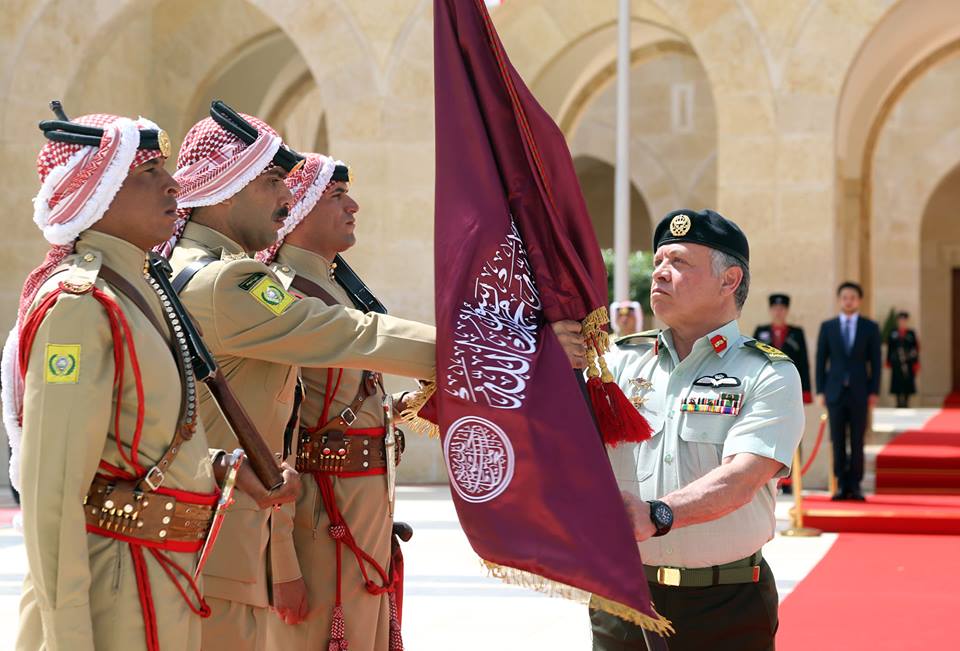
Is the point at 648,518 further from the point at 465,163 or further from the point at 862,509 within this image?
the point at 862,509

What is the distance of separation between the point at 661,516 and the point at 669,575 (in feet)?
1.52

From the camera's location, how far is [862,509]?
10164mm

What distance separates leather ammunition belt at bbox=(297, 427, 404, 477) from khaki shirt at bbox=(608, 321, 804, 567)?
34.3 inches

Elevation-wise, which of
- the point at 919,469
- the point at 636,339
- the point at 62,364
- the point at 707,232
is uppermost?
the point at 707,232

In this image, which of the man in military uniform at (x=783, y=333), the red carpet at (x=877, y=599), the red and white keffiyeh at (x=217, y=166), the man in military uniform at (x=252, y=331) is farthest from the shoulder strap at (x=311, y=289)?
the man in military uniform at (x=783, y=333)

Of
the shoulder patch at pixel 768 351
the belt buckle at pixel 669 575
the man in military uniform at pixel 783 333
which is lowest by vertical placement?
the belt buckle at pixel 669 575

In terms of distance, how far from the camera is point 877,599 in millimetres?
7086

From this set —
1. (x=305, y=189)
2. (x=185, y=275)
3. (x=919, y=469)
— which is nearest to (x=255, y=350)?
(x=185, y=275)

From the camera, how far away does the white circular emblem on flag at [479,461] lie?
8.70 ft

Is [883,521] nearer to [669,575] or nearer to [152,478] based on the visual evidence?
[669,575]

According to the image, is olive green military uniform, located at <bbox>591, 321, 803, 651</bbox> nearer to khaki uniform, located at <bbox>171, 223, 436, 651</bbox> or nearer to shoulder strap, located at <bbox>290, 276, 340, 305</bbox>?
khaki uniform, located at <bbox>171, 223, 436, 651</bbox>

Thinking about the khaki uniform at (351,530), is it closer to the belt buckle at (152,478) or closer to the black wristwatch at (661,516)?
the belt buckle at (152,478)

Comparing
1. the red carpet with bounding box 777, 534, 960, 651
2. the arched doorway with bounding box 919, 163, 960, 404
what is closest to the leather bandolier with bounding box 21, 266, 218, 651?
the red carpet with bounding box 777, 534, 960, 651

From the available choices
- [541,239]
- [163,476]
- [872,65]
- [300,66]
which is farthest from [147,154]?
[300,66]
